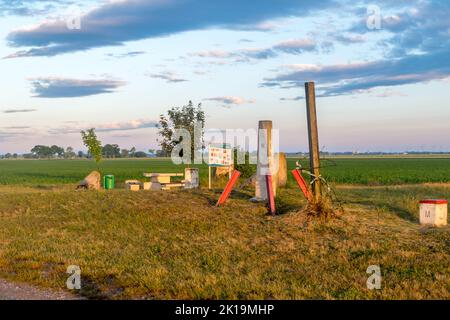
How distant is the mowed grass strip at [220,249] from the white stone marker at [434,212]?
0.58 meters

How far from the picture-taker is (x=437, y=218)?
1439 cm

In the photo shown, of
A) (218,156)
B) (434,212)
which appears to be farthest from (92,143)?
(434,212)

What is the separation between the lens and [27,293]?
28.7ft

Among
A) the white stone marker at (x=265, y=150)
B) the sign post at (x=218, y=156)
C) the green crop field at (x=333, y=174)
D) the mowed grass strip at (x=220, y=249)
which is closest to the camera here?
the mowed grass strip at (x=220, y=249)

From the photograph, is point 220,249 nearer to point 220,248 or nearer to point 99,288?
point 220,248

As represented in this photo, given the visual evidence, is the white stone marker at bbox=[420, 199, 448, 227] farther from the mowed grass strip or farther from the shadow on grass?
the shadow on grass

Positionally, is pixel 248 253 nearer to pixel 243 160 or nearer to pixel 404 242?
pixel 404 242

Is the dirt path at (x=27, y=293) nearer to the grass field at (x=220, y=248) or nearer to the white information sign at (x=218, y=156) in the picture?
the grass field at (x=220, y=248)

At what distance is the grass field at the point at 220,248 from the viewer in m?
8.70

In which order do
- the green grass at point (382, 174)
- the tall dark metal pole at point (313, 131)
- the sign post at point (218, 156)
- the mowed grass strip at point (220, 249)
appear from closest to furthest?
the mowed grass strip at point (220, 249)
the tall dark metal pole at point (313, 131)
the sign post at point (218, 156)
the green grass at point (382, 174)

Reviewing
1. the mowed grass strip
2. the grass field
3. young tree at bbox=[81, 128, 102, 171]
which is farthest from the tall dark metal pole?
young tree at bbox=[81, 128, 102, 171]

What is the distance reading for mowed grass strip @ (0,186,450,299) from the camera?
870cm

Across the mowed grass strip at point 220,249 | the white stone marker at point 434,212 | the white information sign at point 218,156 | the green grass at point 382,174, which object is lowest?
the green grass at point 382,174

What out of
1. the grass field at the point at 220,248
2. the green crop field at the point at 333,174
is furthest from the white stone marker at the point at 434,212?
the green crop field at the point at 333,174
